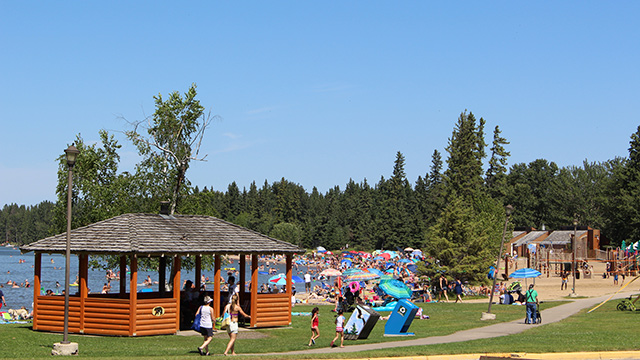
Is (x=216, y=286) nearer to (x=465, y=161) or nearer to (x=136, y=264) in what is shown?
(x=136, y=264)

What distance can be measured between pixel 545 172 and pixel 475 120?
1755 inches

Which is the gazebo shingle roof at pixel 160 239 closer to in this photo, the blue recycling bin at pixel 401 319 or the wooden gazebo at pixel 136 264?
the wooden gazebo at pixel 136 264

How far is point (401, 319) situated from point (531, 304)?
594 centimetres

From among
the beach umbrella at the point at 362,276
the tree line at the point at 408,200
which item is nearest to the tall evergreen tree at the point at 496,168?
the tree line at the point at 408,200

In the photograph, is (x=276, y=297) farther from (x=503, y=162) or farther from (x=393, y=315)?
(x=503, y=162)

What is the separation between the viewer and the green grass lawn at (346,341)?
16.0 m

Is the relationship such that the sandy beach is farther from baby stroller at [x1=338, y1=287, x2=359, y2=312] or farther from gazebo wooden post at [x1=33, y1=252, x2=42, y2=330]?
gazebo wooden post at [x1=33, y1=252, x2=42, y2=330]

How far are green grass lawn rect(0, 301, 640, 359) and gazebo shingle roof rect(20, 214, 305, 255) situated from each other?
2.56 meters

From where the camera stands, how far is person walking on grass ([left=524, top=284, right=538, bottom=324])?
23.5m

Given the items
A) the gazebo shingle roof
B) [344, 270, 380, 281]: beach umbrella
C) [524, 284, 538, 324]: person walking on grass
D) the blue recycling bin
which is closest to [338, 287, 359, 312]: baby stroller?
the gazebo shingle roof

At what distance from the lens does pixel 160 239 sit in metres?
20.2

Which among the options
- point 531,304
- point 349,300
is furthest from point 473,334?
point 349,300

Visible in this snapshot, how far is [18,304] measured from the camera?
49.8 meters

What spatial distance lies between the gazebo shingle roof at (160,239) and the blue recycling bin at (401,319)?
160 inches
